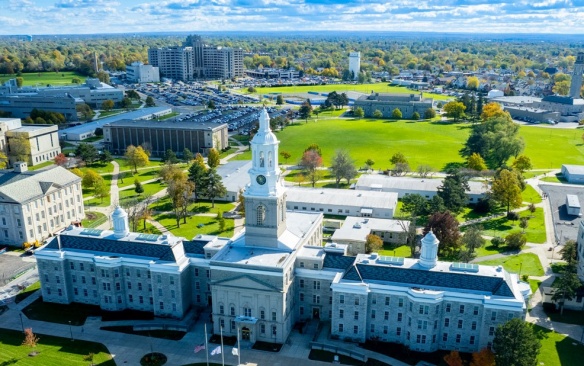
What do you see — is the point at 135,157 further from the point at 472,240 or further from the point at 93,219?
the point at 472,240

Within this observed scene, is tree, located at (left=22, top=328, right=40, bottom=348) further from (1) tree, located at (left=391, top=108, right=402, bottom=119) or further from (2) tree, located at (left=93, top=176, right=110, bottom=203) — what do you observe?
(1) tree, located at (left=391, top=108, right=402, bottom=119)

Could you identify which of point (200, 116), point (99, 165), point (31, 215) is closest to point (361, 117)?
point (200, 116)

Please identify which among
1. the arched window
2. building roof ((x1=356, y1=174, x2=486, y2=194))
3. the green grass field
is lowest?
the green grass field

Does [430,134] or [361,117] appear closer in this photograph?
[430,134]

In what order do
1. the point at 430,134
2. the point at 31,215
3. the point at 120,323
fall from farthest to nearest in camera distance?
the point at 430,134 → the point at 31,215 → the point at 120,323

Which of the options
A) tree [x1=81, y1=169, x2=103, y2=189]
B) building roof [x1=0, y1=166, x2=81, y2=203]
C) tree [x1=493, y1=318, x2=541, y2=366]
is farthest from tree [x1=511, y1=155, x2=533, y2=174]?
building roof [x1=0, y1=166, x2=81, y2=203]

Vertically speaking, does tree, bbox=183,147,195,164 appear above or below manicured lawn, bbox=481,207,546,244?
above

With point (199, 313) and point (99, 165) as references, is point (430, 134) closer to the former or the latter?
point (99, 165)

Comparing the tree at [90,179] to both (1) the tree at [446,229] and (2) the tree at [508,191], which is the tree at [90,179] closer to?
(1) the tree at [446,229]
